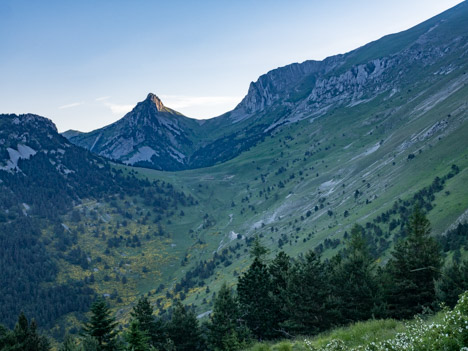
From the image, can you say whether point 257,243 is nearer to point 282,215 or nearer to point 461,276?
point 461,276

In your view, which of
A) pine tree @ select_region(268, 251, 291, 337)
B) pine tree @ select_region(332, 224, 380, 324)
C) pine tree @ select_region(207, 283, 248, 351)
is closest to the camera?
pine tree @ select_region(332, 224, 380, 324)

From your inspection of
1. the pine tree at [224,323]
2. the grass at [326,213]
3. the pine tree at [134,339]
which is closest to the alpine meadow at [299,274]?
the pine tree at [134,339]

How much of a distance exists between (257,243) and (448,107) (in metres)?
157

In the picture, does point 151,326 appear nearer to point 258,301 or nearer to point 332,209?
point 258,301

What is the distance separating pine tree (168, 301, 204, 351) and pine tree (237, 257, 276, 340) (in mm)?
7241

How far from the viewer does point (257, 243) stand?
4731 cm

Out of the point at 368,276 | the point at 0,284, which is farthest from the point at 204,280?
the point at 368,276

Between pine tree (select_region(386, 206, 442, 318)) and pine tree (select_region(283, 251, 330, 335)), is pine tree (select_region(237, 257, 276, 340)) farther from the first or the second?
pine tree (select_region(386, 206, 442, 318))

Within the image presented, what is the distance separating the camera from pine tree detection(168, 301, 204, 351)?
144 feet

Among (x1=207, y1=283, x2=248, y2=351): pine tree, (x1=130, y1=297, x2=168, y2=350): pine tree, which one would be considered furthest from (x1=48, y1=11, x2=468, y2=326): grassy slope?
(x1=130, y1=297, x2=168, y2=350): pine tree

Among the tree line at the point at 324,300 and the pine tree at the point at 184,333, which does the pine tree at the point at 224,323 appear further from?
the pine tree at the point at 184,333

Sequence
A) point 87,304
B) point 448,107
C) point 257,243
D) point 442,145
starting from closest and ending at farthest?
point 257,243
point 442,145
point 87,304
point 448,107

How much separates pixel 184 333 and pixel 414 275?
95.6 ft

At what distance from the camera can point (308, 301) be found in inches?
1364
